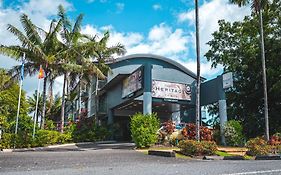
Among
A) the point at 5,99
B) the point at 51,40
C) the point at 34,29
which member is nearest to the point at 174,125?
the point at 51,40

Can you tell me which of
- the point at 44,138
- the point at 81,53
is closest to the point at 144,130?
the point at 44,138

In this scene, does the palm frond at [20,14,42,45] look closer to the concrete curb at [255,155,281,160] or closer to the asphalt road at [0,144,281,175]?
the asphalt road at [0,144,281,175]

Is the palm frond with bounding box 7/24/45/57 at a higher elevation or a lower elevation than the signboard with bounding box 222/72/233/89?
higher

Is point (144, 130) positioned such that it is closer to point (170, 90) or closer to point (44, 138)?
point (170, 90)

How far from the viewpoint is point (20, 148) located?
64.0 ft

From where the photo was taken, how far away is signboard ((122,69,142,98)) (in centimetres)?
2169

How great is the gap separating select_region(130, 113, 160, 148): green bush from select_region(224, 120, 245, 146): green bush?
206 inches

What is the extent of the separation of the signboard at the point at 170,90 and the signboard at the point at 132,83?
1.17 m

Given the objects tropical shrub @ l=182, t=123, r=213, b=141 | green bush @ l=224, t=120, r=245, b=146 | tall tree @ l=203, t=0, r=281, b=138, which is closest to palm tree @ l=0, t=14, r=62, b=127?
tropical shrub @ l=182, t=123, r=213, b=141

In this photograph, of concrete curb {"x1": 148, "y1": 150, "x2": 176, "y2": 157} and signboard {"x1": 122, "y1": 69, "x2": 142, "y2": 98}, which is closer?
concrete curb {"x1": 148, "y1": 150, "x2": 176, "y2": 157}

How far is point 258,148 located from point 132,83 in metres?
11.3

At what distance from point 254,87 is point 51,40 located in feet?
62.4

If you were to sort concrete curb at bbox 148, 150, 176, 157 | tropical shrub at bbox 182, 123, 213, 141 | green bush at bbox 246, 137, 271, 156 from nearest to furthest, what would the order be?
concrete curb at bbox 148, 150, 176, 157 → green bush at bbox 246, 137, 271, 156 → tropical shrub at bbox 182, 123, 213, 141

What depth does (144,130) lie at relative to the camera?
1777cm
